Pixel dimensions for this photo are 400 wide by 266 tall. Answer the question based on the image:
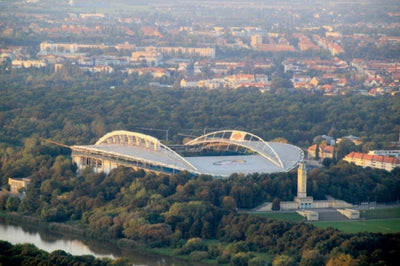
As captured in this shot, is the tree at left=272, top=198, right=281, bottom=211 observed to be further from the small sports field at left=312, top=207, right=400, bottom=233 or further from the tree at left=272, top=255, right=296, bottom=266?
the tree at left=272, top=255, right=296, bottom=266

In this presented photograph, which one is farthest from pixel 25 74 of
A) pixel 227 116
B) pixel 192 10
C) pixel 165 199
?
pixel 192 10

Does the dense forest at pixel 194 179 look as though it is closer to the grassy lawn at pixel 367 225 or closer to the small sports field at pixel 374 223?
the small sports field at pixel 374 223

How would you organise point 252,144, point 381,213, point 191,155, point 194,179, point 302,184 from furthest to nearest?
point 191,155, point 252,144, point 194,179, point 302,184, point 381,213

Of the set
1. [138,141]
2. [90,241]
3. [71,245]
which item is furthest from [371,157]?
[71,245]

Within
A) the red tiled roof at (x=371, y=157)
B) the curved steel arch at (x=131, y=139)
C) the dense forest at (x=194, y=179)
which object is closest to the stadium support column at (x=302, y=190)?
the dense forest at (x=194, y=179)

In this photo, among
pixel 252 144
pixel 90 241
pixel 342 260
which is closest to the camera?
pixel 342 260

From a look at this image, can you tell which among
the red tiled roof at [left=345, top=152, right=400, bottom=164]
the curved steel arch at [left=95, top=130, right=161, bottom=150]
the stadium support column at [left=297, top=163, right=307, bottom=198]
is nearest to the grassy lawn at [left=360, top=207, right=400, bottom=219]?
the stadium support column at [left=297, top=163, right=307, bottom=198]

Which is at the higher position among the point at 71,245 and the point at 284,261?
the point at 284,261

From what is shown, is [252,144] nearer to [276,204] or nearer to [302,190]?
[302,190]
